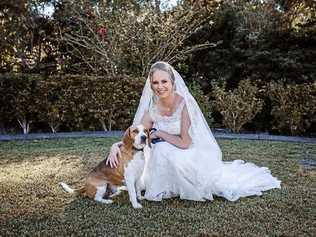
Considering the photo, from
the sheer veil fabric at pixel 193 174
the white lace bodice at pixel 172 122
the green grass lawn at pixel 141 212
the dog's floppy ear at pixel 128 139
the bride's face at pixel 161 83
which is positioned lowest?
the green grass lawn at pixel 141 212

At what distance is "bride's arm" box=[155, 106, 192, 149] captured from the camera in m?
4.49

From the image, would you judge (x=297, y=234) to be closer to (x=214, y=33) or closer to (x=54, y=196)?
(x=54, y=196)

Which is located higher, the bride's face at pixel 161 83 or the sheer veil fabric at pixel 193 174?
the bride's face at pixel 161 83

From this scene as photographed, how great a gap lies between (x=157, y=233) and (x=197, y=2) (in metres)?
9.81

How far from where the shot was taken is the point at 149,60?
11117 mm

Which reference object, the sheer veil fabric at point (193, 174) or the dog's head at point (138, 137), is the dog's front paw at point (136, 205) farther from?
the dog's head at point (138, 137)

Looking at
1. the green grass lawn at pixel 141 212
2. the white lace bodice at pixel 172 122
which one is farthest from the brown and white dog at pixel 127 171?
the white lace bodice at pixel 172 122

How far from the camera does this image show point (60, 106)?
917 cm

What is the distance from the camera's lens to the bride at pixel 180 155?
14.3 ft

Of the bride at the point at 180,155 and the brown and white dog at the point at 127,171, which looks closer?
the brown and white dog at the point at 127,171

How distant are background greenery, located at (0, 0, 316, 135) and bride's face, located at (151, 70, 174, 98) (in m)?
4.64

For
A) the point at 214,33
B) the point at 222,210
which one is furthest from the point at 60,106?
the point at 222,210

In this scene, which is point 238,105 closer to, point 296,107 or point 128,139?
point 296,107

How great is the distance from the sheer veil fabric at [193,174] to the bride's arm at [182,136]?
63 mm
